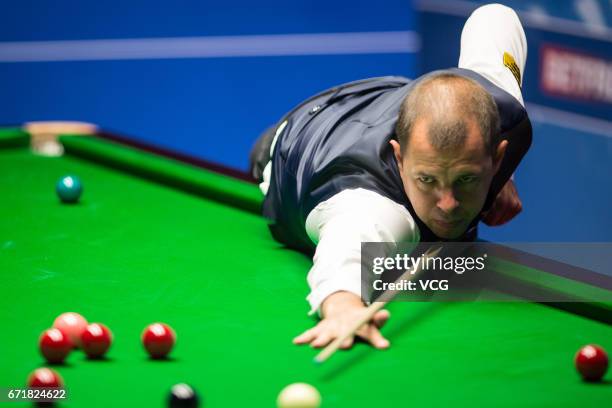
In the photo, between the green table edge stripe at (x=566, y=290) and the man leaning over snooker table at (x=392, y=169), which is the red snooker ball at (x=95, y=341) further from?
the green table edge stripe at (x=566, y=290)

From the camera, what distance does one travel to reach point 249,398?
7.76 ft

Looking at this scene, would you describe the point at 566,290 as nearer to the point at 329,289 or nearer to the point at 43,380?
the point at 329,289

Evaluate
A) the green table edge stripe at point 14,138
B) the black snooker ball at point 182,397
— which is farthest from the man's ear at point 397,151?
the green table edge stripe at point 14,138

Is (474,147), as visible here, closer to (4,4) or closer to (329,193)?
(329,193)

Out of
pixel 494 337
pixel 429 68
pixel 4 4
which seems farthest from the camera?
pixel 4 4

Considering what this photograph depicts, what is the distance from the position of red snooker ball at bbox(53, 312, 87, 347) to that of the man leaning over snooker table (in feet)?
1.67

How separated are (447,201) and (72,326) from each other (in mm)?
1033


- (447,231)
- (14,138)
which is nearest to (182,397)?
(447,231)

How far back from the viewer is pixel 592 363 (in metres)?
2.48

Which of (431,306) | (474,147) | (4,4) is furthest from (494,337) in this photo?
(4,4)

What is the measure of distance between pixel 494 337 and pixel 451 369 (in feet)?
0.96

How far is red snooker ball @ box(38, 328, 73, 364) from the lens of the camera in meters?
2.54

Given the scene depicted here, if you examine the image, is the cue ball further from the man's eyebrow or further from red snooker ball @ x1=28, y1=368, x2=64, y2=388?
the man's eyebrow

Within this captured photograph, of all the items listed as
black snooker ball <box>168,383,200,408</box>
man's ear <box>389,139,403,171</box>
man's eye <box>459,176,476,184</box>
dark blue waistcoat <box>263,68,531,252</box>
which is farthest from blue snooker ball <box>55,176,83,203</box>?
black snooker ball <box>168,383,200,408</box>
